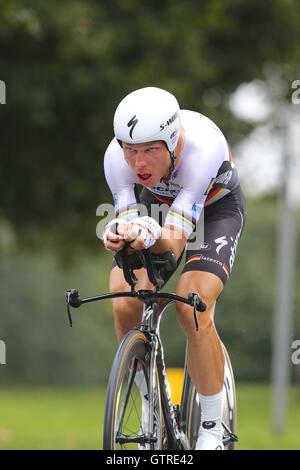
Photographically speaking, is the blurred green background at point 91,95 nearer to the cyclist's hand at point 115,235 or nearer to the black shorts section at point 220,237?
the black shorts section at point 220,237

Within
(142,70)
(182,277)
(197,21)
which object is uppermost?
(197,21)

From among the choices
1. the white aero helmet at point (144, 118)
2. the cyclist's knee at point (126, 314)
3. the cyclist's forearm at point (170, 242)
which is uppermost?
the white aero helmet at point (144, 118)

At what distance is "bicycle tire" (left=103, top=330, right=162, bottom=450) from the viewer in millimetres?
4969

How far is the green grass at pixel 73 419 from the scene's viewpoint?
1220 cm

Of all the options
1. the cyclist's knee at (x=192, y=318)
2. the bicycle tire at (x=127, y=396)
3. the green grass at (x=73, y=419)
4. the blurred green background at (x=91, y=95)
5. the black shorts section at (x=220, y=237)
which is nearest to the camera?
the bicycle tire at (x=127, y=396)

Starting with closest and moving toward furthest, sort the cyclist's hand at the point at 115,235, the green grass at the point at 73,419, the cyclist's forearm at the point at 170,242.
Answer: the cyclist's hand at the point at 115,235 → the cyclist's forearm at the point at 170,242 → the green grass at the point at 73,419

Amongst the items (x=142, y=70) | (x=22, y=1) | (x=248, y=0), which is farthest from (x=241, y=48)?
(x=22, y=1)

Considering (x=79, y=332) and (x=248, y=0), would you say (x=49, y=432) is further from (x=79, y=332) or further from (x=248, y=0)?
(x=79, y=332)

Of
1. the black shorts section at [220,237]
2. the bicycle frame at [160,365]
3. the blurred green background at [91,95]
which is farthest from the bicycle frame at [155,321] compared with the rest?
the blurred green background at [91,95]

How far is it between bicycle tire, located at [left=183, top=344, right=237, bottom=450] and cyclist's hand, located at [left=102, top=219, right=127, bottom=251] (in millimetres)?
1354

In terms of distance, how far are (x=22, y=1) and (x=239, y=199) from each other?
8643 mm

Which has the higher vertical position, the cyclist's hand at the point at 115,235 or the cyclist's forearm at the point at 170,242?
the cyclist's forearm at the point at 170,242

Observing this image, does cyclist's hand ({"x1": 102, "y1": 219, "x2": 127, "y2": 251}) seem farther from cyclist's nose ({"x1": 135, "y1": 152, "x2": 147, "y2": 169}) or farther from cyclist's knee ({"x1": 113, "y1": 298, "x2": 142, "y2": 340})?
cyclist's knee ({"x1": 113, "y1": 298, "x2": 142, "y2": 340})
